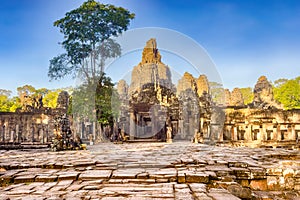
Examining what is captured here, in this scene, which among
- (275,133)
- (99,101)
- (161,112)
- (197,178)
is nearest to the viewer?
(197,178)

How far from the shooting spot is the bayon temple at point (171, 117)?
48.3ft

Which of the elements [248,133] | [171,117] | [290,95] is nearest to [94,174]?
[248,133]

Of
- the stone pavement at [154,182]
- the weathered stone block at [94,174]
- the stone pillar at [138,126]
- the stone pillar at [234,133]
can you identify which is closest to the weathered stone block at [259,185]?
the stone pavement at [154,182]

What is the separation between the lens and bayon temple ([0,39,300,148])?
14.7 meters

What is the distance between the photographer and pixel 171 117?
21812 millimetres

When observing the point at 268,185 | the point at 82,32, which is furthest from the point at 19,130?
the point at 268,185

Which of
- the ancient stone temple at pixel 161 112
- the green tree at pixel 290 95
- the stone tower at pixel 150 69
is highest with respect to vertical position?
the stone tower at pixel 150 69

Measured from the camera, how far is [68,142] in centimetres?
1111

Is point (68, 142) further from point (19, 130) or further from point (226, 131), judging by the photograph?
point (226, 131)

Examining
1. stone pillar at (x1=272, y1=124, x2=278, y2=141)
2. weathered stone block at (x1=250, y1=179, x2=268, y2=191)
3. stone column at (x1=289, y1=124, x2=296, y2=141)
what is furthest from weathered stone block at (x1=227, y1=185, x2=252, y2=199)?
stone column at (x1=289, y1=124, x2=296, y2=141)

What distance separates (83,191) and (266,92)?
24.2 metres

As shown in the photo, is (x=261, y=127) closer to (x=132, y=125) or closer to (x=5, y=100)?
(x=132, y=125)

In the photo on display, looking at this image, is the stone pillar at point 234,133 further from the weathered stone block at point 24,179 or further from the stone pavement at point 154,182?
the weathered stone block at point 24,179

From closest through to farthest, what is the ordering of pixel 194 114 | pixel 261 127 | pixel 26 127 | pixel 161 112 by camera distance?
pixel 261 127 → pixel 26 127 → pixel 161 112 → pixel 194 114
